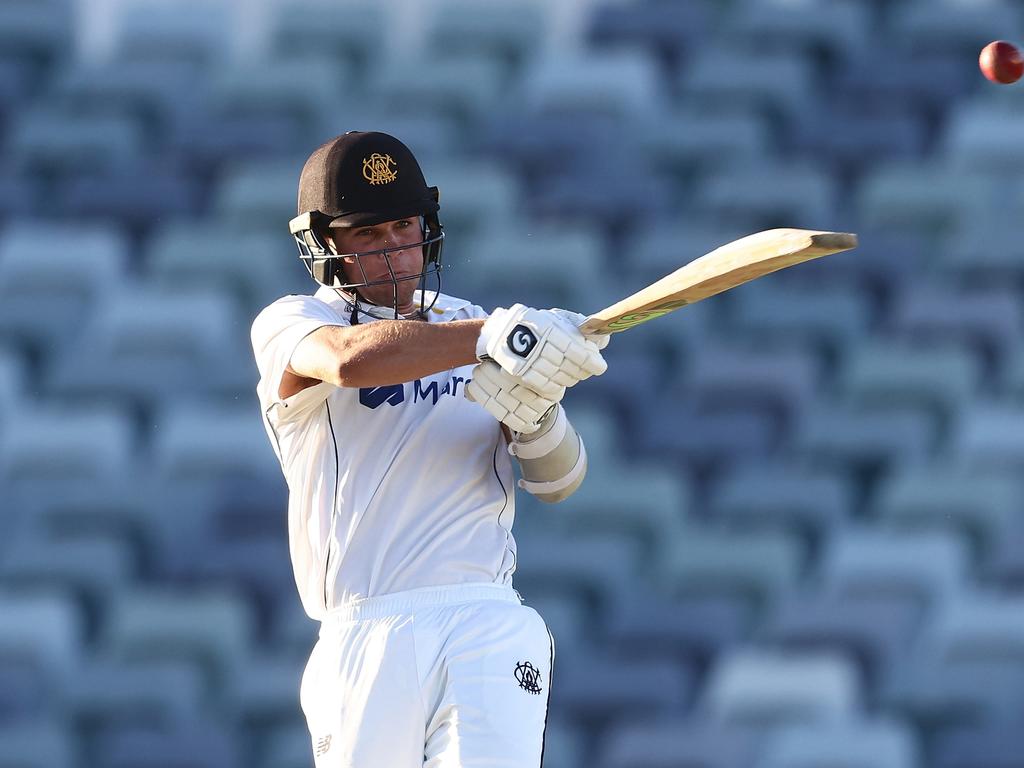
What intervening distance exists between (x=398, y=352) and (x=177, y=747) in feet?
10.7

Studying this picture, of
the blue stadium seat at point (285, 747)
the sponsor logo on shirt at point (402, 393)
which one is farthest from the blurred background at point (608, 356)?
the sponsor logo on shirt at point (402, 393)

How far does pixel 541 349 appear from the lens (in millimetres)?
2355

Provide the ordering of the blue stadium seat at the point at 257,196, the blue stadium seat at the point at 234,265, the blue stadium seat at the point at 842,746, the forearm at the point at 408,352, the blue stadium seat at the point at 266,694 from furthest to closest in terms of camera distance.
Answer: the blue stadium seat at the point at 257,196, the blue stadium seat at the point at 234,265, the blue stadium seat at the point at 266,694, the blue stadium seat at the point at 842,746, the forearm at the point at 408,352

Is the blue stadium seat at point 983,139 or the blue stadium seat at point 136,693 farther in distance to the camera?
the blue stadium seat at point 983,139

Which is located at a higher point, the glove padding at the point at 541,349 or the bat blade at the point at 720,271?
the bat blade at the point at 720,271

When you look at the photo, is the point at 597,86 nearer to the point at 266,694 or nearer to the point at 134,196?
the point at 134,196

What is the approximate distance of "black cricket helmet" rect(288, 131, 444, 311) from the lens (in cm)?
266

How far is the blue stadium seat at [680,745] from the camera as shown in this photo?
5.29 meters

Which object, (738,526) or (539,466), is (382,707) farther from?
(738,526)

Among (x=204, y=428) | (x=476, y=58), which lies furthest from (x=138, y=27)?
(x=204, y=428)

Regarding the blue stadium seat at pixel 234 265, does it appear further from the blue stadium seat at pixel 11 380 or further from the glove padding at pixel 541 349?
the glove padding at pixel 541 349

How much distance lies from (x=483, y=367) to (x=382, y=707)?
48 cm

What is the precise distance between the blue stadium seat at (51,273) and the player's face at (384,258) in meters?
3.99

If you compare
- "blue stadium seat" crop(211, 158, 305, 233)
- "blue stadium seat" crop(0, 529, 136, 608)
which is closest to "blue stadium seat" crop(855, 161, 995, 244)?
"blue stadium seat" crop(211, 158, 305, 233)
